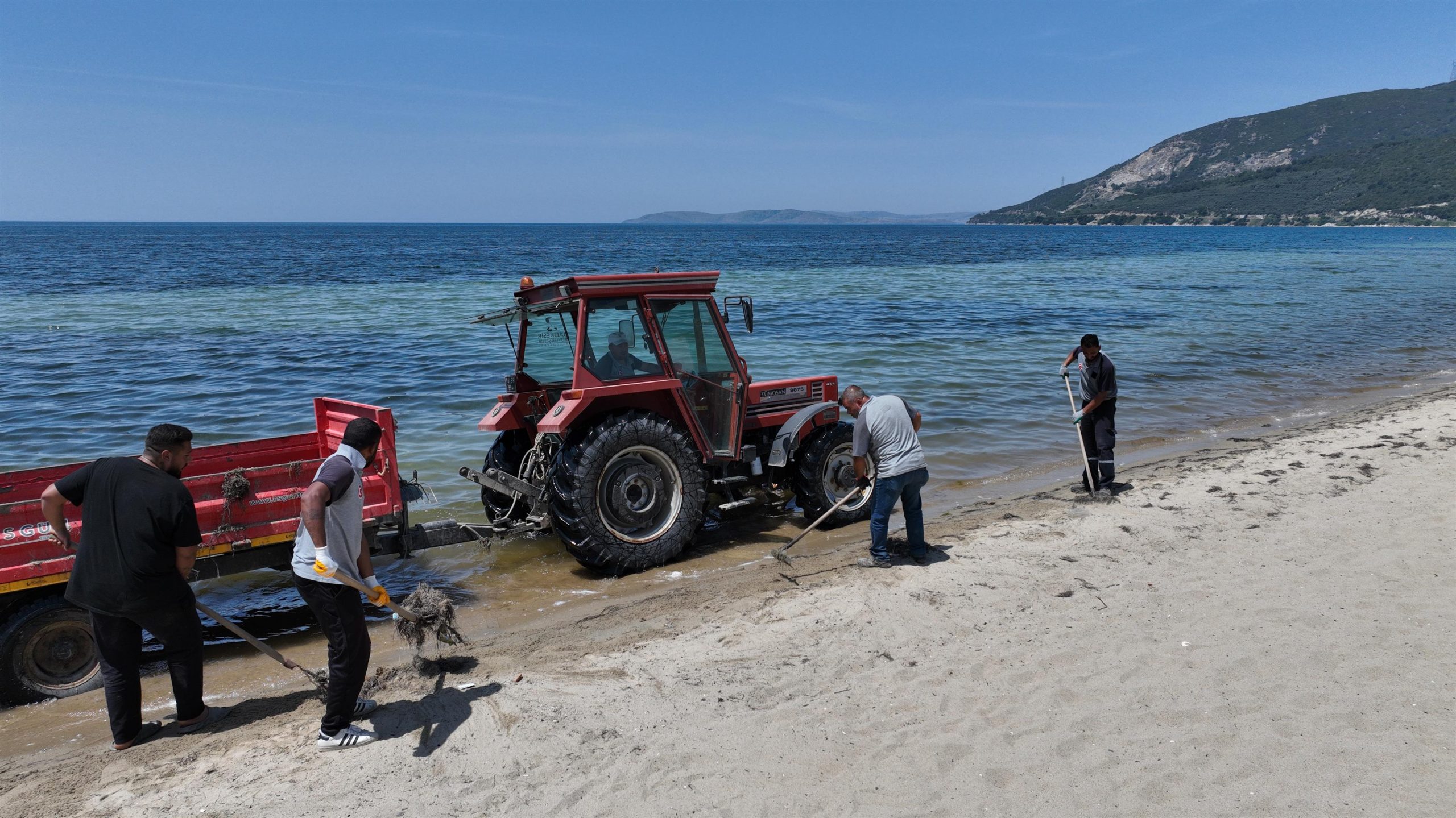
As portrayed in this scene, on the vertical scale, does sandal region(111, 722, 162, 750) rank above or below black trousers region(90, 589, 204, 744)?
below

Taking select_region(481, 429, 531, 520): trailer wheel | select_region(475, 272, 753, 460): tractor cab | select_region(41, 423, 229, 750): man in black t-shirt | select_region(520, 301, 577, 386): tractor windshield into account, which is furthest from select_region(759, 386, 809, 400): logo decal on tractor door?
select_region(41, 423, 229, 750): man in black t-shirt

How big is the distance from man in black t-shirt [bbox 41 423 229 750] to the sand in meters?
0.37

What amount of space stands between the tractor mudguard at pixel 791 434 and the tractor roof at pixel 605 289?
1.39 metres

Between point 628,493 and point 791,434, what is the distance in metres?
1.67

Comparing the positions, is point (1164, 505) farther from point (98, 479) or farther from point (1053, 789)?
point (98, 479)

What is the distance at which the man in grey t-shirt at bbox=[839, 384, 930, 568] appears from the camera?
6457 millimetres

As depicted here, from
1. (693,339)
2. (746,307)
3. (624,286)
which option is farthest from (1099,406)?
(624,286)

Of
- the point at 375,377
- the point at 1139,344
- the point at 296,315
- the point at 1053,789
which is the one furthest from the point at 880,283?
the point at 1053,789

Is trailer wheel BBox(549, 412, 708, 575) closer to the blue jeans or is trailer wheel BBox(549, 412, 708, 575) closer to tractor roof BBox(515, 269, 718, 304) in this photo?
tractor roof BBox(515, 269, 718, 304)

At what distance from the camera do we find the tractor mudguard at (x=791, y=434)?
7656 mm

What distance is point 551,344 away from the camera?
7395 mm

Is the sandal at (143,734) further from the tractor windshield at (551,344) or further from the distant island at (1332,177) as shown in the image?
the distant island at (1332,177)

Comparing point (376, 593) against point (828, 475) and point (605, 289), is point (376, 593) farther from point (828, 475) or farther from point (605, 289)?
point (828, 475)

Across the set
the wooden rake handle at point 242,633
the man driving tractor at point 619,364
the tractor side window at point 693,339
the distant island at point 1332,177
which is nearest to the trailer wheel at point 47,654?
the wooden rake handle at point 242,633
